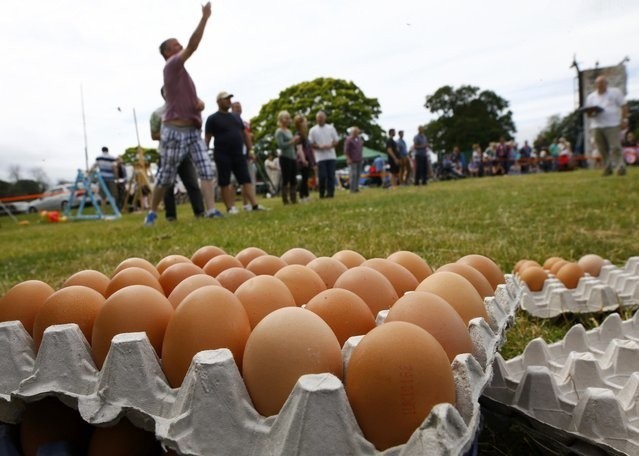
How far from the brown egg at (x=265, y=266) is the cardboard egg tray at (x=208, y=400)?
70cm

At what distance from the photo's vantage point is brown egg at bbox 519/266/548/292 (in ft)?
8.91

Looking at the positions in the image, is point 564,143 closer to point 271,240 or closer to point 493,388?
point 271,240

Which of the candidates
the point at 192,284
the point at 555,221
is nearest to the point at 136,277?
the point at 192,284

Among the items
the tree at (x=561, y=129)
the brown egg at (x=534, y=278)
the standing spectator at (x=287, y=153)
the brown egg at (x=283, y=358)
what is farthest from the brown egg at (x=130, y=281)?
the tree at (x=561, y=129)

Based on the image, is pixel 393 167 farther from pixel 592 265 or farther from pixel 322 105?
pixel 322 105

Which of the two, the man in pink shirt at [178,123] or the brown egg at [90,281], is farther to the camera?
the man in pink shirt at [178,123]

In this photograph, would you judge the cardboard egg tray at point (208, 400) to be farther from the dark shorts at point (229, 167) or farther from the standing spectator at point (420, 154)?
the standing spectator at point (420, 154)

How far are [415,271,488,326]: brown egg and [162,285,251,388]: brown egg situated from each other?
513mm

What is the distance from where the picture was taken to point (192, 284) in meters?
1.49

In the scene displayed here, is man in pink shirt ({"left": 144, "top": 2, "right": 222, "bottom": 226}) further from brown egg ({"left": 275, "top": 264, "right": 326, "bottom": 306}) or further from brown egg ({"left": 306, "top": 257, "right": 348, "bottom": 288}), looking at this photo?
brown egg ({"left": 275, "top": 264, "right": 326, "bottom": 306})

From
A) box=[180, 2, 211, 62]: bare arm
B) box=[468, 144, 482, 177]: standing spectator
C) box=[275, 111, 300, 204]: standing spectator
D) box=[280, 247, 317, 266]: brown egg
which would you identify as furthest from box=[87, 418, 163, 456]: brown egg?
box=[468, 144, 482, 177]: standing spectator

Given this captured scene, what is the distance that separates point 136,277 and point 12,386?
440 millimetres

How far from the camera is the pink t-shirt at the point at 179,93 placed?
649cm

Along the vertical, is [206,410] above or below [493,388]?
above
